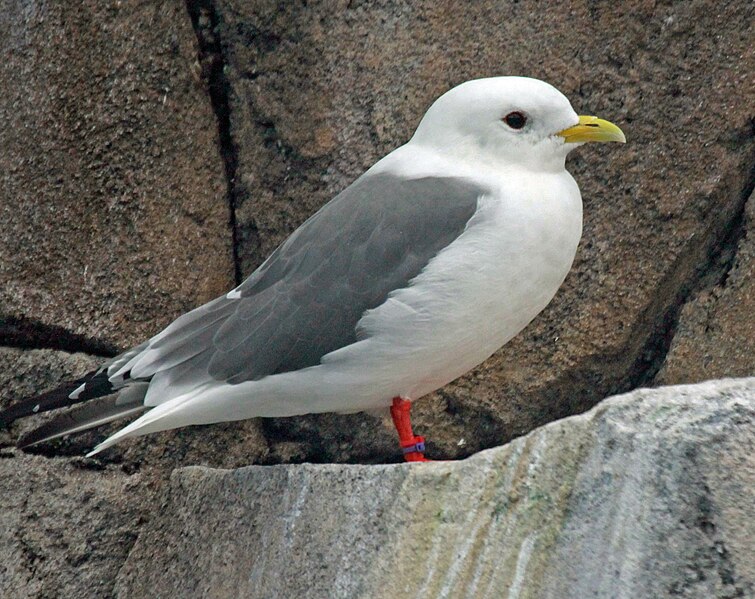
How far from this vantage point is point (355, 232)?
2936mm

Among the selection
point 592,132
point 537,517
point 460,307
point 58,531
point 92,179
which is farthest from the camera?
point 92,179

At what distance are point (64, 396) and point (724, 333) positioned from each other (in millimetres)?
1819

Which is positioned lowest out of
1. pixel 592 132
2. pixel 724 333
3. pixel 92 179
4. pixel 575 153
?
pixel 724 333

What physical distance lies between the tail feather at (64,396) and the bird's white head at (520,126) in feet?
3.54

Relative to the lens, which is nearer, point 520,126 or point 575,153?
point 520,126

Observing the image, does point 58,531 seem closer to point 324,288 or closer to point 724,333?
point 324,288

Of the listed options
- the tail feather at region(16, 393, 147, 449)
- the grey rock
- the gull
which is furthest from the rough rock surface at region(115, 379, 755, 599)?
the grey rock

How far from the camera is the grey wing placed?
113 inches

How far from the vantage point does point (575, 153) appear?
3.54 metres

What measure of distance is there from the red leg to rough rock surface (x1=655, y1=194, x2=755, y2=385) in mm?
792

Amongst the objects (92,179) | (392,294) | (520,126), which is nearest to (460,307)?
(392,294)

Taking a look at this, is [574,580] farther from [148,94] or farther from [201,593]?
[148,94]

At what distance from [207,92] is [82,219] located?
1.82 ft

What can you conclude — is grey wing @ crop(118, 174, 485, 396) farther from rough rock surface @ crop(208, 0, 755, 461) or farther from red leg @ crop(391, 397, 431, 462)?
rough rock surface @ crop(208, 0, 755, 461)
